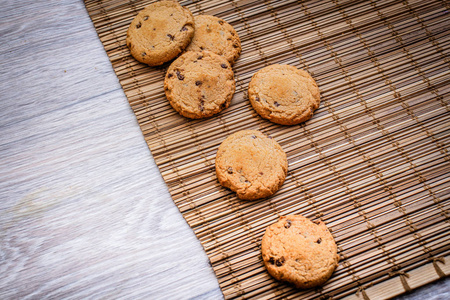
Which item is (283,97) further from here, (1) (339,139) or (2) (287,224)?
(2) (287,224)

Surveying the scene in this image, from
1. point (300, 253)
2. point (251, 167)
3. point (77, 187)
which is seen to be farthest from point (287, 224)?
point (77, 187)

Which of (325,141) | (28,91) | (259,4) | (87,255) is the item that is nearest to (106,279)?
(87,255)

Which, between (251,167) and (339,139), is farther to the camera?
(339,139)

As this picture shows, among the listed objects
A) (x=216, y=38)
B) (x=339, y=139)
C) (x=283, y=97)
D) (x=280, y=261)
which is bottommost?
(x=280, y=261)

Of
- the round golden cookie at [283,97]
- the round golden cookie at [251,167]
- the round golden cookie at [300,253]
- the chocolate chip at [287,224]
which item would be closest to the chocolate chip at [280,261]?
the round golden cookie at [300,253]

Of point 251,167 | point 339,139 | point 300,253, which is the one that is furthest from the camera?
point 339,139

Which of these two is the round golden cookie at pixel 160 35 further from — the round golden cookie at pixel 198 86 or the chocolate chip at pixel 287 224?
the chocolate chip at pixel 287 224
